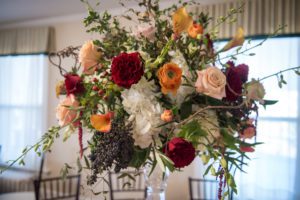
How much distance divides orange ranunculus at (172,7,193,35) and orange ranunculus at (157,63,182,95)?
96 mm

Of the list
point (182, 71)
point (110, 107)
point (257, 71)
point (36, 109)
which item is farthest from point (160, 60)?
point (36, 109)

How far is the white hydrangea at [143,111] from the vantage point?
0.69m

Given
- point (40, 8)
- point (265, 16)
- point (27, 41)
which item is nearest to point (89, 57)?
point (265, 16)

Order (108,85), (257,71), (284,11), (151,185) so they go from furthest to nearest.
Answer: (257,71) → (284,11) → (151,185) → (108,85)

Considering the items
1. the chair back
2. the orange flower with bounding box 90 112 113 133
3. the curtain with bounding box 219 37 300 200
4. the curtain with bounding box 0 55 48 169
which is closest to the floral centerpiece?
the orange flower with bounding box 90 112 113 133

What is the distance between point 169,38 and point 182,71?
0.12 meters

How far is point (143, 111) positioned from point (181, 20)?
255 millimetres

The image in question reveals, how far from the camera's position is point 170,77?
2.20 ft

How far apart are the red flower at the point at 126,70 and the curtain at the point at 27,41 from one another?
3.21m

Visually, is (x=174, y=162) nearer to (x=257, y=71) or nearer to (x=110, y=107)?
(x=110, y=107)

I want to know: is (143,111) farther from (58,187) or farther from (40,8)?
(40,8)

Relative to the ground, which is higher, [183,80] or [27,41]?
[27,41]

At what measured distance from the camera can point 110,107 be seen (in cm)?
75

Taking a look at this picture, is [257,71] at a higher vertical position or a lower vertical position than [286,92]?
higher
